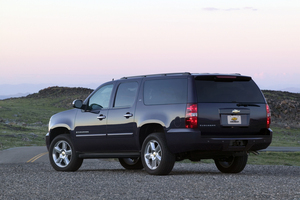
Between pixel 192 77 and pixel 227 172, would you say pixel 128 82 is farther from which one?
pixel 227 172

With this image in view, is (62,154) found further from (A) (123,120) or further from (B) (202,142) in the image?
(B) (202,142)

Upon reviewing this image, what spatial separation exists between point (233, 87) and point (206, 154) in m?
1.55

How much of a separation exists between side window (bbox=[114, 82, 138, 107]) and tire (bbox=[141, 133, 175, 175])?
111 cm

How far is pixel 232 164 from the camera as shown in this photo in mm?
12328

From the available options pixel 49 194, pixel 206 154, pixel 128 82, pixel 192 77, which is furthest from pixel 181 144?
pixel 49 194

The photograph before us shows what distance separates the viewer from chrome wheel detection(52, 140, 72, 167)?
1298 cm

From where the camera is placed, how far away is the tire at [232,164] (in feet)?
39.7

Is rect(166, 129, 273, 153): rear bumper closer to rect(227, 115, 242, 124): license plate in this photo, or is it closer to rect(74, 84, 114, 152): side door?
rect(227, 115, 242, 124): license plate

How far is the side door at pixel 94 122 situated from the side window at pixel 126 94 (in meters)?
0.30

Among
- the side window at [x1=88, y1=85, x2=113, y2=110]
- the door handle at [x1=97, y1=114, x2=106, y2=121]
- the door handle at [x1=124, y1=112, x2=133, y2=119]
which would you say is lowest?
the door handle at [x1=97, y1=114, x2=106, y2=121]

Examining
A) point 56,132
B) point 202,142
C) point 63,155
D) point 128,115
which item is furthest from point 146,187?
point 56,132

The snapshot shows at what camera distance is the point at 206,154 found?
10.9 m

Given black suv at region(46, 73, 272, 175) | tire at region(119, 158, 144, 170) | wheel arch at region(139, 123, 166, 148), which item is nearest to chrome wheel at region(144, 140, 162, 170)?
Answer: black suv at region(46, 73, 272, 175)

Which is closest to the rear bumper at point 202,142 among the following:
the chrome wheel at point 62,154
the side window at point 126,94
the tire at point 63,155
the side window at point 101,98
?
the side window at point 126,94
